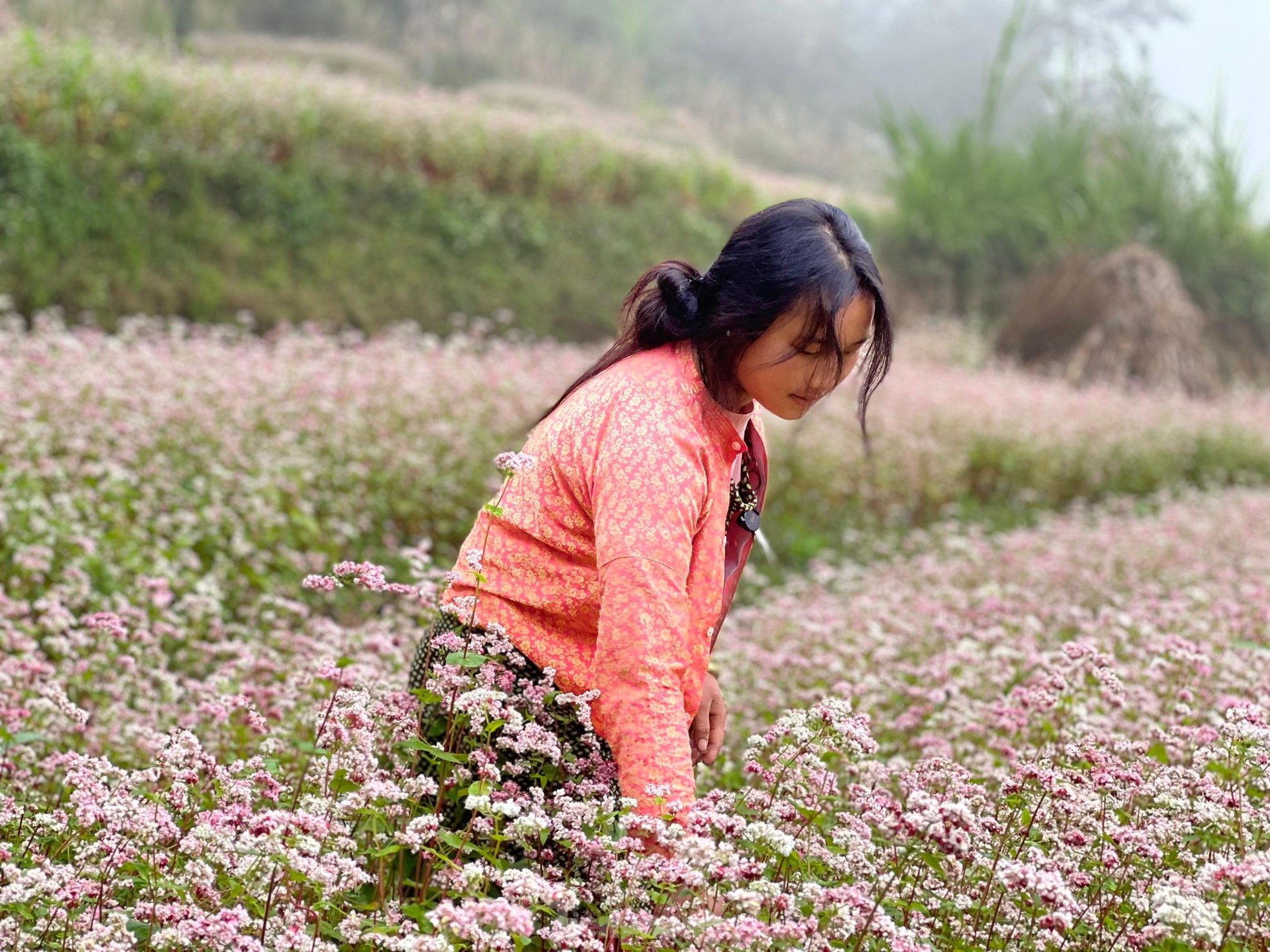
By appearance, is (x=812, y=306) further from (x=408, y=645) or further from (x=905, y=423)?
(x=905, y=423)

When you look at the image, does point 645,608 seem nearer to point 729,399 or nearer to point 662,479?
point 662,479

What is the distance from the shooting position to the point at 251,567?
18.1ft

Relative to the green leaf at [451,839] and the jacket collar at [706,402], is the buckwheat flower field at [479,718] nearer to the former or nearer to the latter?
the green leaf at [451,839]

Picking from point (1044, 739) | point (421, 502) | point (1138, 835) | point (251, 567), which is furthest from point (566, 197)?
point (1138, 835)

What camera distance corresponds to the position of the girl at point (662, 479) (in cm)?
216

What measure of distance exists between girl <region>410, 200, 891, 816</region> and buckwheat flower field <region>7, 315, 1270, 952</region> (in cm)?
12

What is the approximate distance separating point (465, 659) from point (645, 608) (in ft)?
1.08

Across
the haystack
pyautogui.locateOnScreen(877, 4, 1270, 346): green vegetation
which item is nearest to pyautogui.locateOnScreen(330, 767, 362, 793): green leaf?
the haystack

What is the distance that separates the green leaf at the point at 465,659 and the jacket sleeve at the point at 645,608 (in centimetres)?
20

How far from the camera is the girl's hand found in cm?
258

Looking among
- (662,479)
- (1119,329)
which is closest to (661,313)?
(662,479)

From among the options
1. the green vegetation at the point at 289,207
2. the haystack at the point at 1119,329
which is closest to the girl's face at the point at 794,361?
the green vegetation at the point at 289,207

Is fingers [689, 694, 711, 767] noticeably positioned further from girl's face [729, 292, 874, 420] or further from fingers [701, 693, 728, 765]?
girl's face [729, 292, 874, 420]

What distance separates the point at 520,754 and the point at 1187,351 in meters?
14.6
